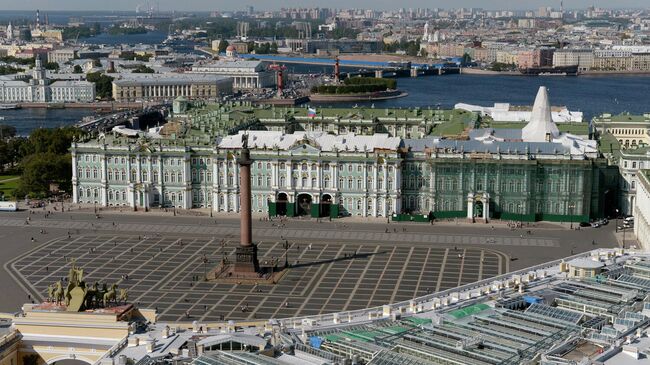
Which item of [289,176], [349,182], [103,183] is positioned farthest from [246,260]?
[103,183]

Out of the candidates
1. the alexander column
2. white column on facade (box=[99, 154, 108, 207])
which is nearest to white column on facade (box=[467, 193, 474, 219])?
the alexander column

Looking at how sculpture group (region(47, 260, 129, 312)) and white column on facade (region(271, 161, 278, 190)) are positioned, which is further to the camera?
white column on facade (region(271, 161, 278, 190))

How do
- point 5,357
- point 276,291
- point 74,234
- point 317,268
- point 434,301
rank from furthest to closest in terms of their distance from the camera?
1. point 74,234
2. point 317,268
3. point 276,291
4. point 434,301
5. point 5,357

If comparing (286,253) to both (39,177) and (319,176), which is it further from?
(39,177)

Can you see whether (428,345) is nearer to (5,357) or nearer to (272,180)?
(5,357)

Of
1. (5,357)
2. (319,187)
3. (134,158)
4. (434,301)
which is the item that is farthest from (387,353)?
(134,158)

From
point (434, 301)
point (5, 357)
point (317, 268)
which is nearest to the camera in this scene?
point (5, 357)

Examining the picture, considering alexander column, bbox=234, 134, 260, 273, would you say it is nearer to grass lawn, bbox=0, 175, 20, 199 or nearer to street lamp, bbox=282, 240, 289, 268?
street lamp, bbox=282, 240, 289, 268
